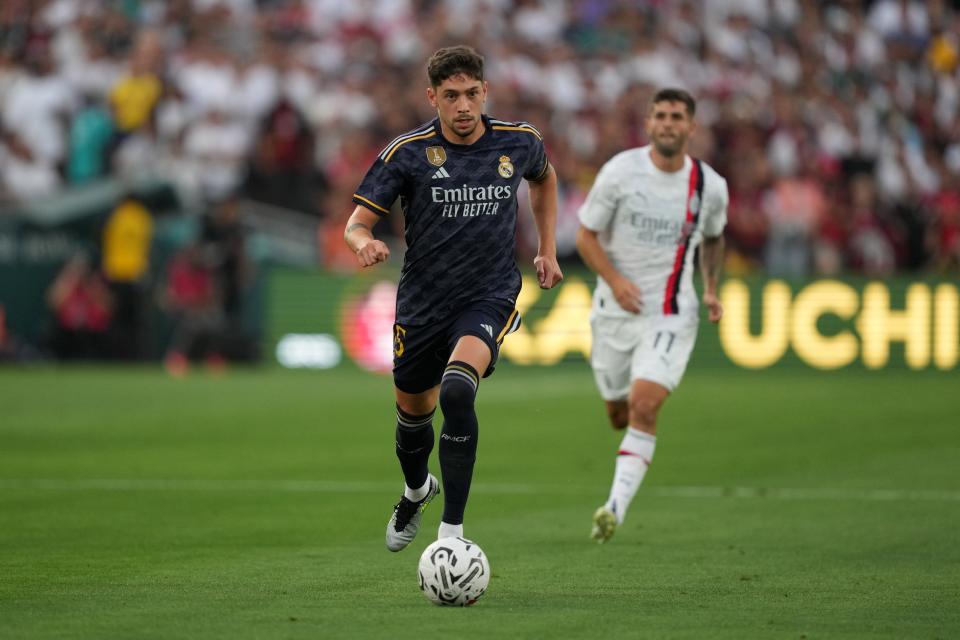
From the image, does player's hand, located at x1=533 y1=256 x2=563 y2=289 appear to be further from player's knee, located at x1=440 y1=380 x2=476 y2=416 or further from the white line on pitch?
the white line on pitch

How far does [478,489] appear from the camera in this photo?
11.9 m

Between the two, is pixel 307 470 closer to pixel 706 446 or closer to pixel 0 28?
pixel 706 446

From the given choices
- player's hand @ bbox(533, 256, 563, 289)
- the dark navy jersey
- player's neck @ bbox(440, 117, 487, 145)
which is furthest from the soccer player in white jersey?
player's neck @ bbox(440, 117, 487, 145)

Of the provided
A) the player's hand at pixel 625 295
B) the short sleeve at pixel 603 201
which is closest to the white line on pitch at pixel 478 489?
the player's hand at pixel 625 295

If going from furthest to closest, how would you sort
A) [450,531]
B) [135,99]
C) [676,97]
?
1. [135,99]
2. [676,97]
3. [450,531]

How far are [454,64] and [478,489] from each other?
4.64 m

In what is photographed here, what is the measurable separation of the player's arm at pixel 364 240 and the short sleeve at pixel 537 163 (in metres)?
0.96

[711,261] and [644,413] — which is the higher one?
[711,261]

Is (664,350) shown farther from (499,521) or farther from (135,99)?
(135,99)

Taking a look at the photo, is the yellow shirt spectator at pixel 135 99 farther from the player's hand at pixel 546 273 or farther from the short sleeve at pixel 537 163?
the player's hand at pixel 546 273

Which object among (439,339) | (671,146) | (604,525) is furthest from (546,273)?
(671,146)

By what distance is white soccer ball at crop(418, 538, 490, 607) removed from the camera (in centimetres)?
714

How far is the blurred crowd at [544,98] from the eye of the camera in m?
23.8

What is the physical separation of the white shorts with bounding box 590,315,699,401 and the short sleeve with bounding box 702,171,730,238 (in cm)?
59
